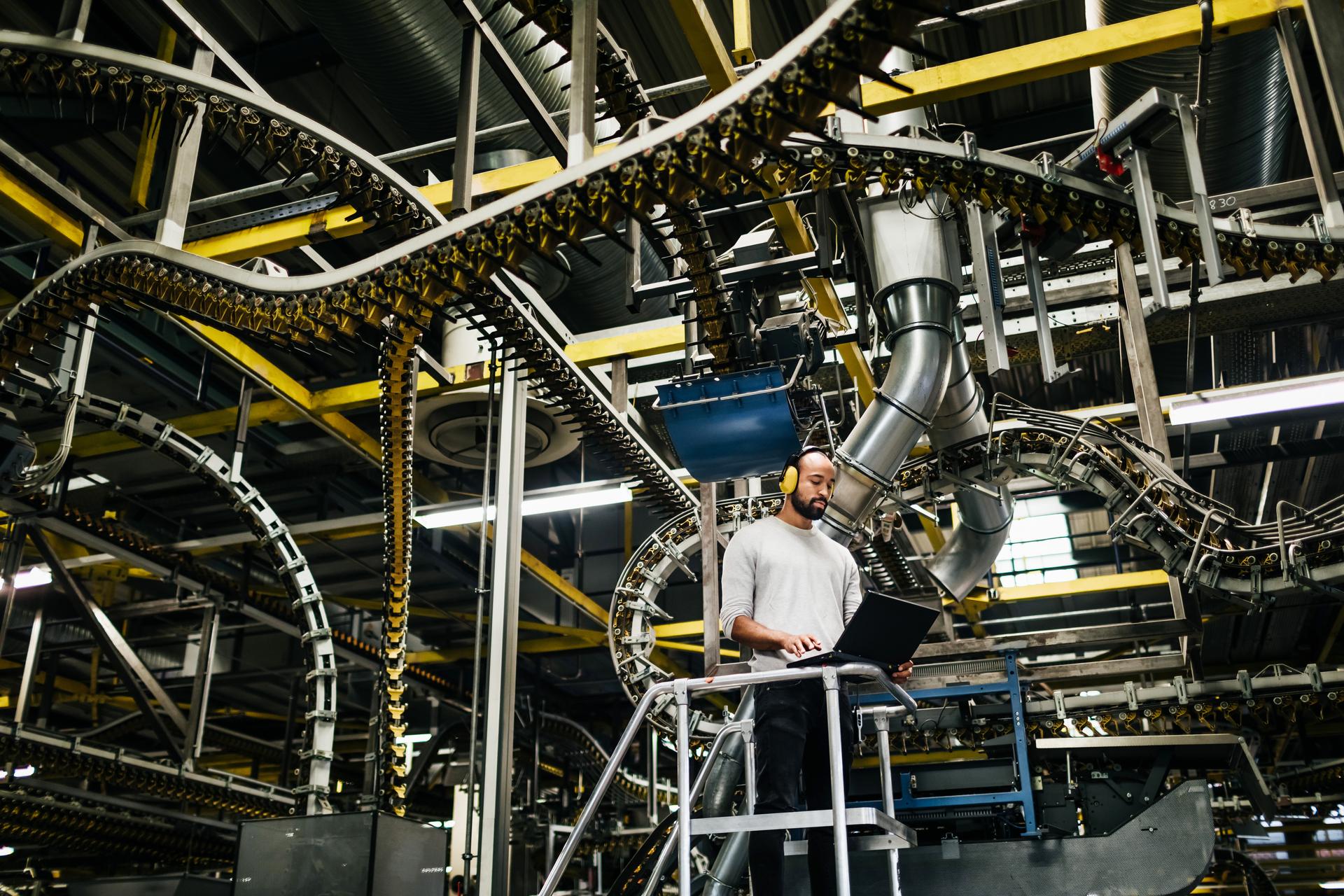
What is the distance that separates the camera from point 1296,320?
25.0ft

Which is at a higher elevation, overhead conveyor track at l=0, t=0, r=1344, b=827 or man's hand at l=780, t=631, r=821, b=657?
overhead conveyor track at l=0, t=0, r=1344, b=827

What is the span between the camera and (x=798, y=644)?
373cm

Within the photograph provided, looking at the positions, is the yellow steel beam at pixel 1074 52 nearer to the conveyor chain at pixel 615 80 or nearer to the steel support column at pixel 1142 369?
the conveyor chain at pixel 615 80

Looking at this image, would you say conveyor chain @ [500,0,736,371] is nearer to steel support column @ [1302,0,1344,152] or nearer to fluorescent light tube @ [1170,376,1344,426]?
steel support column @ [1302,0,1344,152]

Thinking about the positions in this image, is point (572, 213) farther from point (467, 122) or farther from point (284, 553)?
point (284, 553)

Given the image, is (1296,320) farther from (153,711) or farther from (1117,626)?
(153,711)

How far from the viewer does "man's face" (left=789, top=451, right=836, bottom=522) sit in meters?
4.31

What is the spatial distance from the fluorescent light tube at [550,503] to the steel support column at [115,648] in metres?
2.83

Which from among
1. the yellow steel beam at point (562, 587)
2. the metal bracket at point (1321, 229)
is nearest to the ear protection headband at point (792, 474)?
the metal bracket at point (1321, 229)

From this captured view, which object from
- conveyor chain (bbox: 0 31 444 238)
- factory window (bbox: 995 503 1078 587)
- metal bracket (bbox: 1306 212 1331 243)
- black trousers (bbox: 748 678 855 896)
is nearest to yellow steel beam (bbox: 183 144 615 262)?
conveyor chain (bbox: 0 31 444 238)

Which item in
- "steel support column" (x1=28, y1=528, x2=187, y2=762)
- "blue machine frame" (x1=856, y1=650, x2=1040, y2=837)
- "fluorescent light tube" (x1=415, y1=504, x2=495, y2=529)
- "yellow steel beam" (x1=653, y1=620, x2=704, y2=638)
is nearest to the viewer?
"blue machine frame" (x1=856, y1=650, x2=1040, y2=837)

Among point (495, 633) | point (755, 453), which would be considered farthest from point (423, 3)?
point (495, 633)

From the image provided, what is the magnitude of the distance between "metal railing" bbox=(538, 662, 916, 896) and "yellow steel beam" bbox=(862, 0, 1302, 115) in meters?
2.99

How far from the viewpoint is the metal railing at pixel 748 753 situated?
10.5 ft
